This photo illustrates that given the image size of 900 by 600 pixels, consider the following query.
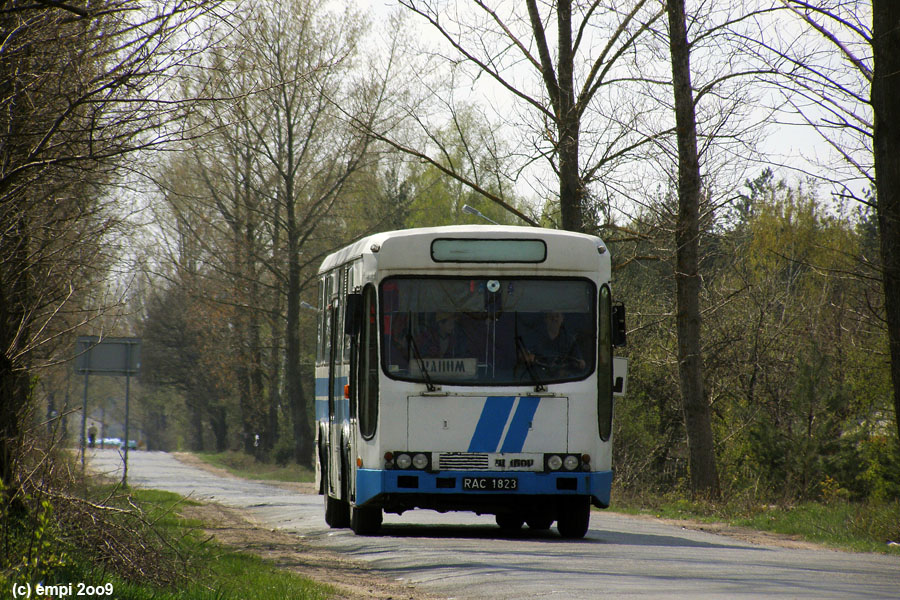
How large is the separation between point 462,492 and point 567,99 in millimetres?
12927

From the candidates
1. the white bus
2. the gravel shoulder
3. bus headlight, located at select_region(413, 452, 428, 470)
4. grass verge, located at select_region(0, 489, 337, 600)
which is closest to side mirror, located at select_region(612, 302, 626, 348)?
the white bus

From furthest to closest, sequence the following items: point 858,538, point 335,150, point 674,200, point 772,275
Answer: point 335,150
point 772,275
point 674,200
point 858,538

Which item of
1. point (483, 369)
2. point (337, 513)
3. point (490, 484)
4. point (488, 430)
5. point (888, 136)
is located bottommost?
point (337, 513)

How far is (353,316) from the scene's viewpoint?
13.5 metres

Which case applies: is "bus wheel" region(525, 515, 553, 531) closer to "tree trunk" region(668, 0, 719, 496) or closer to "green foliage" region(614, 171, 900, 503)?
"green foliage" region(614, 171, 900, 503)

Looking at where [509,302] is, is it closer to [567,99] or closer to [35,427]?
[35,427]

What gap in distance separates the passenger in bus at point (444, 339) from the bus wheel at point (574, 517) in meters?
2.05

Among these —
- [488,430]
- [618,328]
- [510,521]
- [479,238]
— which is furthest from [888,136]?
[510,521]

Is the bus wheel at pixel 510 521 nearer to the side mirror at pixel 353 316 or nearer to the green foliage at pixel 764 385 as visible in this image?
the side mirror at pixel 353 316

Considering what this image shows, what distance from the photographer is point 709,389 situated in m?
28.7

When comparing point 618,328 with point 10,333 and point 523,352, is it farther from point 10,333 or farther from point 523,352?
point 10,333

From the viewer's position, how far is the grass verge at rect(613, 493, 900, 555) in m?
15.6

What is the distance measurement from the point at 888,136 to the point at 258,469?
3640 cm

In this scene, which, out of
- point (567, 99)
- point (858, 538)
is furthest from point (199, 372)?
point (858, 538)
